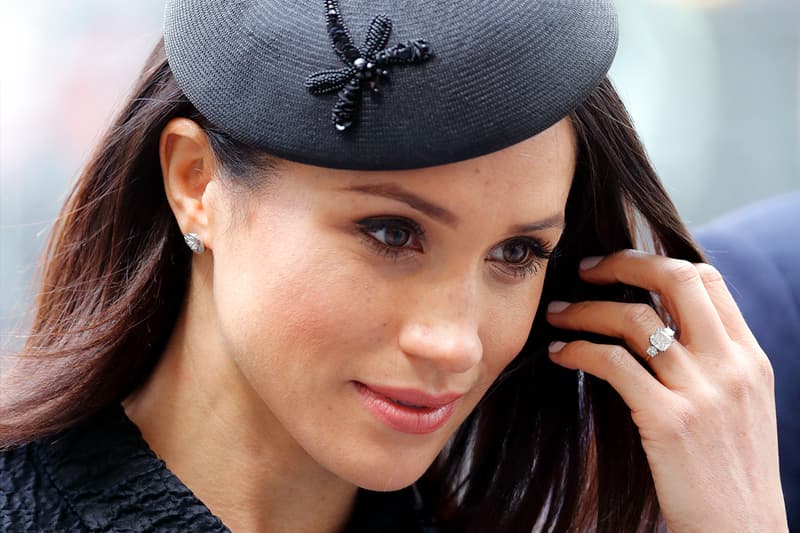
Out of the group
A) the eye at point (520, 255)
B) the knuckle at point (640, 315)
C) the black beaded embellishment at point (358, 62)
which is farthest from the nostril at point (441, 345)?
the knuckle at point (640, 315)

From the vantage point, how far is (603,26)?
44.5 inches

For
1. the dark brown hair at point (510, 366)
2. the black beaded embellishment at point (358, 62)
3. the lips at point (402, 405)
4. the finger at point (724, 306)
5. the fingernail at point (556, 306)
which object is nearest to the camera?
the black beaded embellishment at point (358, 62)

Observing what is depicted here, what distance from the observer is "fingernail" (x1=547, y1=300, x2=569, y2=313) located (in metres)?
1.45

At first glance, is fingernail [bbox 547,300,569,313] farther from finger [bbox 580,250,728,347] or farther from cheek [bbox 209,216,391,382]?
cheek [bbox 209,216,391,382]

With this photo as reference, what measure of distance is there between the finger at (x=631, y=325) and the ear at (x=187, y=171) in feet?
1.74

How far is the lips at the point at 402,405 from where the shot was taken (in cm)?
114

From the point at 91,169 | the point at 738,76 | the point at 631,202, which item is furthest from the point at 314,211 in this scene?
the point at 738,76

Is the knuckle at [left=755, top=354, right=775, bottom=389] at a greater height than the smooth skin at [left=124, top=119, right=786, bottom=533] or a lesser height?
greater

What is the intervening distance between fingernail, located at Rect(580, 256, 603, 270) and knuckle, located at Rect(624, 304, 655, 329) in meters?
0.09

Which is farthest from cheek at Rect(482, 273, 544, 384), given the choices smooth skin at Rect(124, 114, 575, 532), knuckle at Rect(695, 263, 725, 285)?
knuckle at Rect(695, 263, 725, 285)

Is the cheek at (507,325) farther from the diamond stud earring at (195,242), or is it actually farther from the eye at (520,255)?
the diamond stud earring at (195,242)

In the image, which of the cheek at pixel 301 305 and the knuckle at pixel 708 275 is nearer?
the cheek at pixel 301 305

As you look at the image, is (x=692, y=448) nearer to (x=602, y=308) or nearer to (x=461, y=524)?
(x=602, y=308)

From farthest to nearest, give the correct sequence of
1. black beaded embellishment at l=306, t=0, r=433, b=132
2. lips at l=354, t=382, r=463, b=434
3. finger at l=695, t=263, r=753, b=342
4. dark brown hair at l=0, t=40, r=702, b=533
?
finger at l=695, t=263, r=753, b=342, dark brown hair at l=0, t=40, r=702, b=533, lips at l=354, t=382, r=463, b=434, black beaded embellishment at l=306, t=0, r=433, b=132
